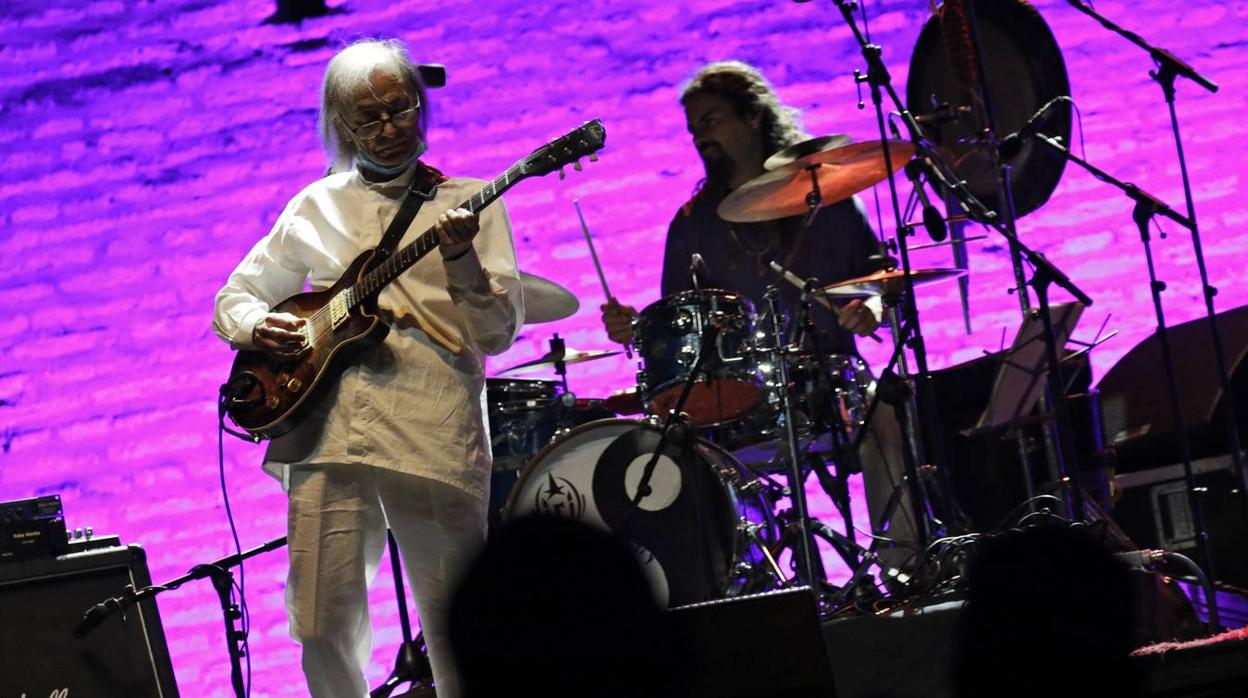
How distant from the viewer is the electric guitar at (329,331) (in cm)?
314

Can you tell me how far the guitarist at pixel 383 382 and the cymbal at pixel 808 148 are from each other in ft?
5.10

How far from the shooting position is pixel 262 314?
10.7 ft

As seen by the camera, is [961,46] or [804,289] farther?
[961,46]

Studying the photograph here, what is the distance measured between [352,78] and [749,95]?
2.53 meters

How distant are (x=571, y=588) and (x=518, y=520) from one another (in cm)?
8

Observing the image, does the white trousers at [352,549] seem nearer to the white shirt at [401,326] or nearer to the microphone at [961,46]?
the white shirt at [401,326]

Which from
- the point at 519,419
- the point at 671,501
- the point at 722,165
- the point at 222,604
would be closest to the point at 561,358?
the point at 519,419

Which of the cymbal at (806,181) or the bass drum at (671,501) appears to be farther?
the cymbal at (806,181)

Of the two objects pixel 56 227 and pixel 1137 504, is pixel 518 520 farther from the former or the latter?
pixel 56 227

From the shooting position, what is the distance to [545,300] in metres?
4.76

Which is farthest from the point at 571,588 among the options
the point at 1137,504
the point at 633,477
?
the point at 1137,504

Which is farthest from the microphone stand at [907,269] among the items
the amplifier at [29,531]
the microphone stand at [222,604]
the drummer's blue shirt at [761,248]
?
the amplifier at [29,531]

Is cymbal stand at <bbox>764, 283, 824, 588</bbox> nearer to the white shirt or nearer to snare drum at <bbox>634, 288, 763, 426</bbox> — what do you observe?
snare drum at <bbox>634, 288, 763, 426</bbox>

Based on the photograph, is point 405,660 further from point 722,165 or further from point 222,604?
point 722,165
